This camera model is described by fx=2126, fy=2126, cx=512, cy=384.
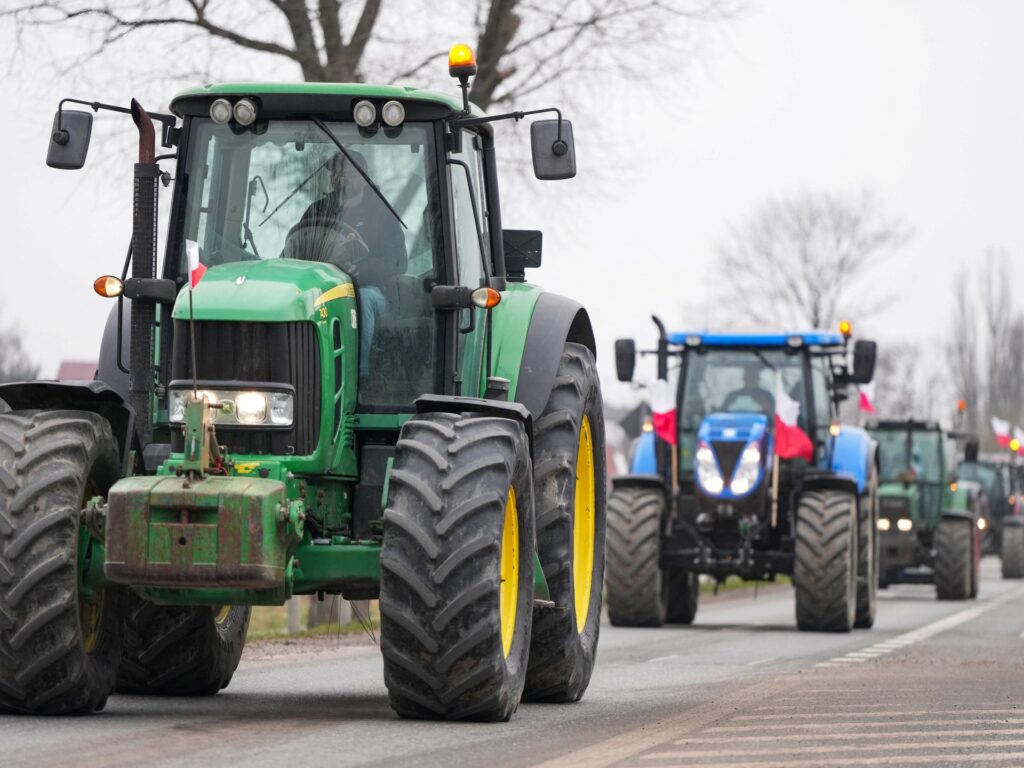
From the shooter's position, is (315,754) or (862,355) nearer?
(315,754)

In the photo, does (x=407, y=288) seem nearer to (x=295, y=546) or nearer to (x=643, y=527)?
(x=295, y=546)

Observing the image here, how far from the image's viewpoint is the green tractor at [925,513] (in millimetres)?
28219

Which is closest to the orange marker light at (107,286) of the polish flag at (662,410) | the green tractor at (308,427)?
the green tractor at (308,427)

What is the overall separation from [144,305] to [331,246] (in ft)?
2.94

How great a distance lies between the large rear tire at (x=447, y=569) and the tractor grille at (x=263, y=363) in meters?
0.47

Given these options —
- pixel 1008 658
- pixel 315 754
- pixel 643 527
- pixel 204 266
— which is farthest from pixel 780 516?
pixel 315 754

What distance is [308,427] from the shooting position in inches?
362

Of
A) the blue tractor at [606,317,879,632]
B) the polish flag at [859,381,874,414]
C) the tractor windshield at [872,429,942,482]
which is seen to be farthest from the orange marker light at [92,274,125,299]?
the tractor windshield at [872,429,942,482]

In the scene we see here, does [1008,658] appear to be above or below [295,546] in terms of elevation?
below

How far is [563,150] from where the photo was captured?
9.95 m

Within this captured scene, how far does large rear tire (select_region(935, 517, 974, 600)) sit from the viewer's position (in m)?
28.1

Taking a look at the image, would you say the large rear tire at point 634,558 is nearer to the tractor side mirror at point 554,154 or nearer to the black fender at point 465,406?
the tractor side mirror at point 554,154

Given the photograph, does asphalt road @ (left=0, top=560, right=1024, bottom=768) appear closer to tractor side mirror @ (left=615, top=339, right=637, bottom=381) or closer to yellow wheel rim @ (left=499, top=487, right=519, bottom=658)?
yellow wheel rim @ (left=499, top=487, right=519, bottom=658)

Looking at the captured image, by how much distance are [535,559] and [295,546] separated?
1.28 meters
